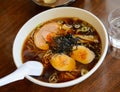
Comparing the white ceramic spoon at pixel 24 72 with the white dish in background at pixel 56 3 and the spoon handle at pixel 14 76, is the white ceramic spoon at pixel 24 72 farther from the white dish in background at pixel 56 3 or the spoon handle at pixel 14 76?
the white dish in background at pixel 56 3

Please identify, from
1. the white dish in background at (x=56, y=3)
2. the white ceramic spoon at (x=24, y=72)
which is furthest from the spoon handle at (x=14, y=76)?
the white dish in background at (x=56, y=3)

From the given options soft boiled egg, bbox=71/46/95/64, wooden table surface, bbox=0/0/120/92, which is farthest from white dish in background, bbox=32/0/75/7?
soft boiled egg, bbox=71/46/95/64

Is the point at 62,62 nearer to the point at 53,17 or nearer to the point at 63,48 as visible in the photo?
the point at 63,48

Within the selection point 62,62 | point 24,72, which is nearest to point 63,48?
point 62,62

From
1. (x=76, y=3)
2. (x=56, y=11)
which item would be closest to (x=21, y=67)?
(x=56, y=11)

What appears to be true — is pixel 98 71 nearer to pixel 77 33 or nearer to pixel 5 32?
pixel 77 33

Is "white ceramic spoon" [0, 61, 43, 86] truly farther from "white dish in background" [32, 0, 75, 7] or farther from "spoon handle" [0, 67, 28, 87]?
"white dish in background" [32, 0, 75, 7]
